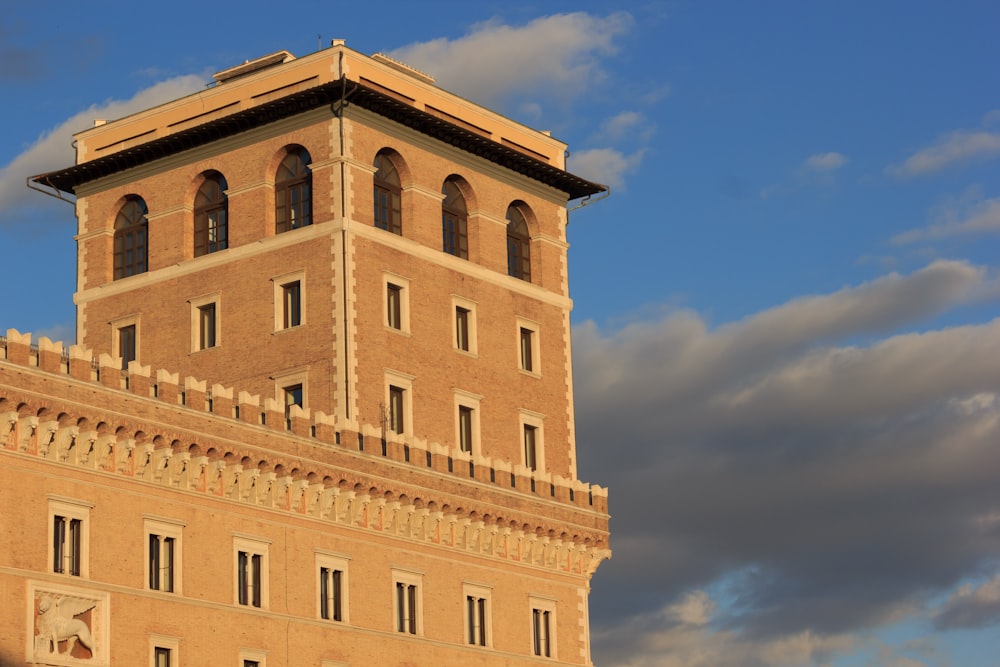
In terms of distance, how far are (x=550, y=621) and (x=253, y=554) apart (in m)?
17.1

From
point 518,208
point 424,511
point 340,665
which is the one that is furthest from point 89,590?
point 518,208

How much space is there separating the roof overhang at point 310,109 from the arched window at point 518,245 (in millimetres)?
1831

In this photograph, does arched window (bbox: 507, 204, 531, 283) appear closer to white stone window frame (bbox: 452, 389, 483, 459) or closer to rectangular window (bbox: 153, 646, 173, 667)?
white stone window frame (bbox: 452, 389, 483, 459)

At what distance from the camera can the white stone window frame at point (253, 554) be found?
208 feet

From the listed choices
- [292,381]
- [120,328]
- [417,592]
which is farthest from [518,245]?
[417,592]

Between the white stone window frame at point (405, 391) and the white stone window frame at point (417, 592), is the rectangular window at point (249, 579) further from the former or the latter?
the white stone window frame at point (405, 391)

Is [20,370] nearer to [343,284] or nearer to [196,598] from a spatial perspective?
[196,598]

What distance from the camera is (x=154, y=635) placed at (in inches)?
2346

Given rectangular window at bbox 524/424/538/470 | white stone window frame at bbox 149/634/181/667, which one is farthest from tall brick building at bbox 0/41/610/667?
rectangular window at bbox 524/424/538/470

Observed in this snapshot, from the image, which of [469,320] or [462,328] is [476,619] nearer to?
[462,328]

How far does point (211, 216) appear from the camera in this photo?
77.7 metres

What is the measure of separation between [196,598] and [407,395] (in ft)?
49.5

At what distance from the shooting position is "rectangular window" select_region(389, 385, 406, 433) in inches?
2881

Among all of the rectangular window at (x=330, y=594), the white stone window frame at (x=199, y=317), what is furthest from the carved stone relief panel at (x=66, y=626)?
the white stone window frame at (x=199, y=317)
